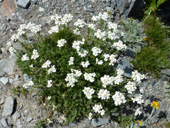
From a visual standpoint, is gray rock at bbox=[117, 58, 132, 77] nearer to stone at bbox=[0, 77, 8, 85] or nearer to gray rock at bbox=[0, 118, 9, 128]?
stone at bbox=[0, 77, 8, 85]

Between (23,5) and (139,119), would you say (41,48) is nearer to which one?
(23,5)

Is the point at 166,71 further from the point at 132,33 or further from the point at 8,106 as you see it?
the point at 8,106

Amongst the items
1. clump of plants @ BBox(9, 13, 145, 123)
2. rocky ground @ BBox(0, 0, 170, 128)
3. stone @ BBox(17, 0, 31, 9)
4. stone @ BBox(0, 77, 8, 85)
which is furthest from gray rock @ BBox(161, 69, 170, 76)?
stone @ BBox(17, 0, 31, 9)

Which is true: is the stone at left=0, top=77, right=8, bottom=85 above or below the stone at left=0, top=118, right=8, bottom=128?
above

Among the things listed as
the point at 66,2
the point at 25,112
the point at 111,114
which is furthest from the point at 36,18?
the point at 111,114

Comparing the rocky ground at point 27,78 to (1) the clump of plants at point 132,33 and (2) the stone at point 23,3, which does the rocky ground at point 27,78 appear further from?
(1) the clump of plants at point 132,33
